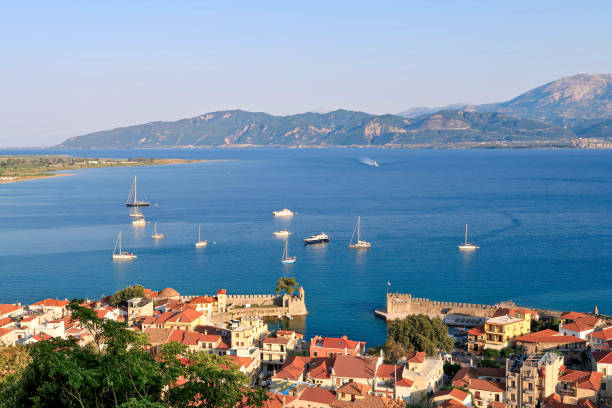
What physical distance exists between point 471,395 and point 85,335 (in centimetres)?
2093

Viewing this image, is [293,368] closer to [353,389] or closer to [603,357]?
[353,389]

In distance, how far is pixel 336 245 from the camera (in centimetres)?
7600

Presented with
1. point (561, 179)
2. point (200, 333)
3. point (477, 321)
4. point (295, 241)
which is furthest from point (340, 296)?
A: point (561, 179)

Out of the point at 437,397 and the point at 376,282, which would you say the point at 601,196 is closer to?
the point at 376,282

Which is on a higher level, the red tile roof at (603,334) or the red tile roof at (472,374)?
the red tile roof at (603,334)

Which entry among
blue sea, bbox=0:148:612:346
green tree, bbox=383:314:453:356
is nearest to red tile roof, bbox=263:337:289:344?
green tree, bbox=383:314:453:356

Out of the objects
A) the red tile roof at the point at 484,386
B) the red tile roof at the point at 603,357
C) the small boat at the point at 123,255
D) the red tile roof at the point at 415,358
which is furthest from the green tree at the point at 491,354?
the small boat at the point at 123,255

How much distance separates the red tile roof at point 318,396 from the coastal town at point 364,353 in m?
0.06

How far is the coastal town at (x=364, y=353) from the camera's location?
28078 millimetres

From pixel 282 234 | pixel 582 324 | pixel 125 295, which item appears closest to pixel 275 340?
pixel 125 295

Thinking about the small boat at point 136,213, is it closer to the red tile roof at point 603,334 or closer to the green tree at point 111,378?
the red tile roof at point 603,334

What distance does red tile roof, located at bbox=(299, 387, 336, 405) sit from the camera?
27125 mm

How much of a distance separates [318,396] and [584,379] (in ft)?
39.8

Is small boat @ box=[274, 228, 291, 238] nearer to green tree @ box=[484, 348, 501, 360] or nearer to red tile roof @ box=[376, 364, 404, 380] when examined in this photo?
green tree @ box=[484, 348, 501, 360]
